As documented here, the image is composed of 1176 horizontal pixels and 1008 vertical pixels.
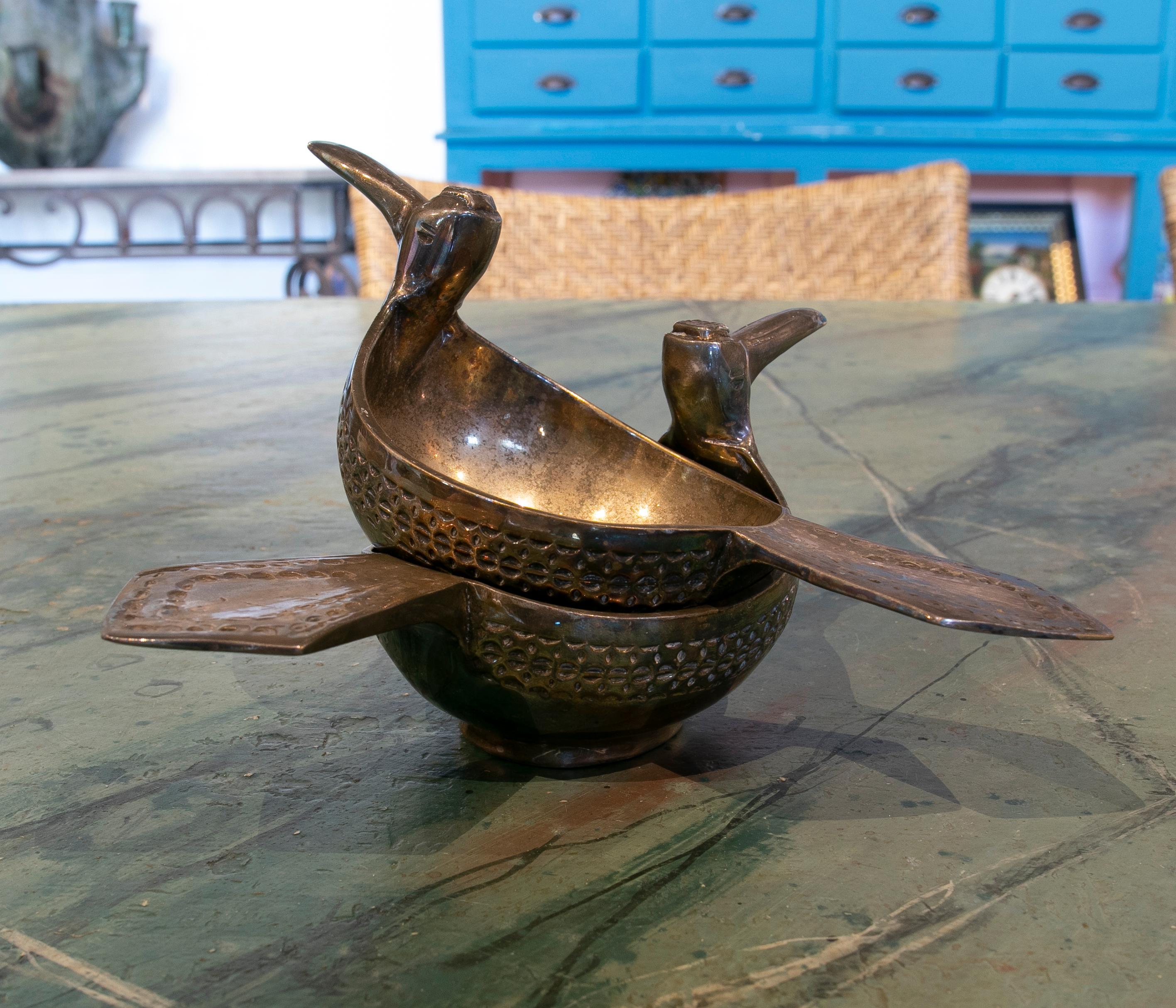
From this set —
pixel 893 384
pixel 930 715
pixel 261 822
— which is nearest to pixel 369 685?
pixel 261 822

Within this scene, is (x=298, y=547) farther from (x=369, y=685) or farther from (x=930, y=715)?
(x=930, y=715)

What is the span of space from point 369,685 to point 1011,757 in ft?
0.83

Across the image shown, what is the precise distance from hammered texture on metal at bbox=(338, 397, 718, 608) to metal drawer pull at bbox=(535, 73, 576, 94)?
2983mm

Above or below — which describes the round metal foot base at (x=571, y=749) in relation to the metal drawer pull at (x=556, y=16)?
below

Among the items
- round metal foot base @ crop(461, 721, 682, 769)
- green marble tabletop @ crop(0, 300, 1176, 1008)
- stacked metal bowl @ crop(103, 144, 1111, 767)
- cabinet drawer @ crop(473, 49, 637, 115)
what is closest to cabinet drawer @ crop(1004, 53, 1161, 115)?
cabinet drawer @ crop(473, 49, 637, 115)

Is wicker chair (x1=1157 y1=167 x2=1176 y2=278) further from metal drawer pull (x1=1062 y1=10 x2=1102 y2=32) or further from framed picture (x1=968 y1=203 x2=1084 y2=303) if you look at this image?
framed picture (x1=968 y1=203 x2=1084 y2=303)

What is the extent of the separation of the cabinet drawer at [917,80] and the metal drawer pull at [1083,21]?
197mm

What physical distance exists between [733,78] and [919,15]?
0.50 m

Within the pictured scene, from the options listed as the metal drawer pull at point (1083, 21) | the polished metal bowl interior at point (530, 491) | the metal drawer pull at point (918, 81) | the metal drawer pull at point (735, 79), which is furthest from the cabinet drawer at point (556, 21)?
the polished metal bowl interior at point (530, 491)

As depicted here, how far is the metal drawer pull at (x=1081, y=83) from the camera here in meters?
3.10

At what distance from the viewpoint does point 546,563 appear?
1.16ft

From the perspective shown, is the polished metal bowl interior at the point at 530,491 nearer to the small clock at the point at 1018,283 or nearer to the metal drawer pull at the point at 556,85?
the metal drawer pull at the point at 556,85

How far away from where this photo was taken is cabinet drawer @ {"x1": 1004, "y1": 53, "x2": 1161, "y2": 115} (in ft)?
10.1

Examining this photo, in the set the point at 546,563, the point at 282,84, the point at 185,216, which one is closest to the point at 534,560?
the point at 546,563
